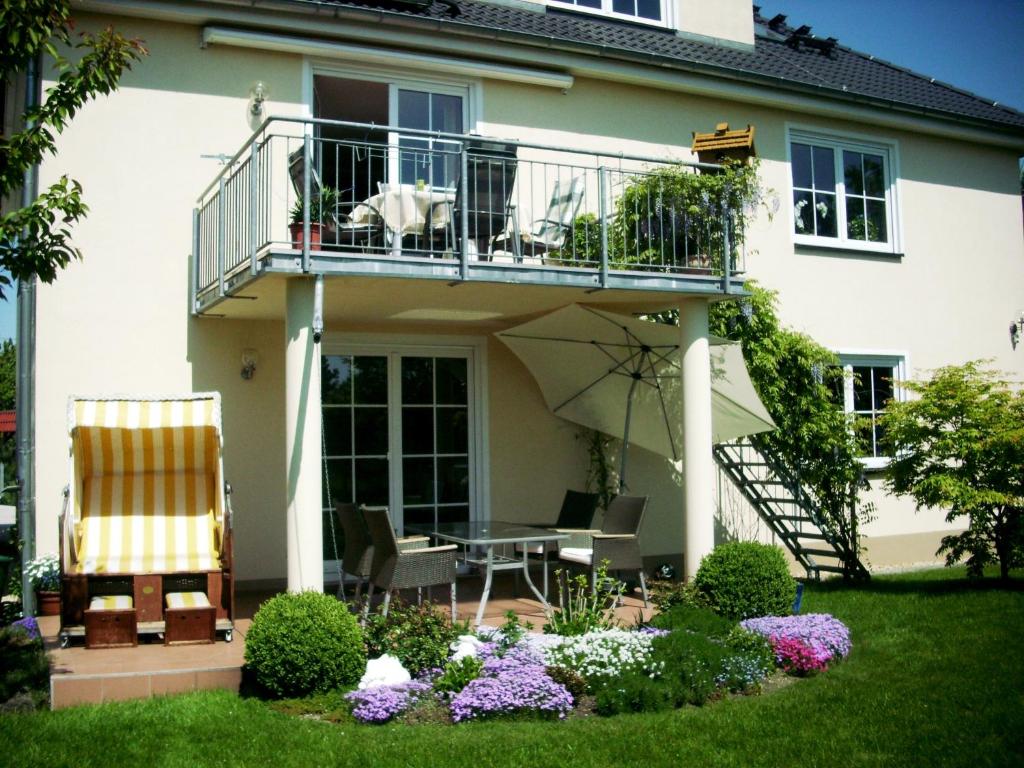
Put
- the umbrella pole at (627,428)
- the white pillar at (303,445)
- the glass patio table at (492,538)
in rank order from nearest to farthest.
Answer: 1. the white pillar at (303,445)
2. the glass patio table at (492,538)
3. the umbrella pole at (627,428)

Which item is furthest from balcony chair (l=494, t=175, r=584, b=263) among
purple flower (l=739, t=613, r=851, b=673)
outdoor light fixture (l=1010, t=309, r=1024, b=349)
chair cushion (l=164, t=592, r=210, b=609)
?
outdoor light fixture (l=1010, t=309, r=1024, b=349)

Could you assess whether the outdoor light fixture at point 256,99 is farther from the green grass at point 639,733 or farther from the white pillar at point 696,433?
the green grass at point 639,733

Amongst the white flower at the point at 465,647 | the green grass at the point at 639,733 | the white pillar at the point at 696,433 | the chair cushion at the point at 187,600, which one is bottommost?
the green grass at the point at 639,733

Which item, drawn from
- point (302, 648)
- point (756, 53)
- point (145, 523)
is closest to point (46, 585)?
point (145, 523)

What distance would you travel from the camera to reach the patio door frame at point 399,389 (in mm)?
10703

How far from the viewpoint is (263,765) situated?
5.33 m

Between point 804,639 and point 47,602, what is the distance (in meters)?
6.35

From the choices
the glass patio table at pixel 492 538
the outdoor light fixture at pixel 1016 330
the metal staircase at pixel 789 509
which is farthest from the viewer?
the outdoor light fixture at pixel 1016 330

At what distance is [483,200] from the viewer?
8578 mm

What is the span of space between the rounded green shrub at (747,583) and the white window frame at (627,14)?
766cm

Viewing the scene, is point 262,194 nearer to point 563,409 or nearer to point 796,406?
point 563,409

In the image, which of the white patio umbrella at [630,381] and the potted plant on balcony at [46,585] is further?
the white patio umbrella at [630,381]

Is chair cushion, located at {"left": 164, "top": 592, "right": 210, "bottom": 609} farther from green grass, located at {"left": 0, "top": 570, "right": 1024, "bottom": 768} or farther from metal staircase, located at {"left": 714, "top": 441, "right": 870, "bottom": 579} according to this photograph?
metal staircase, located at {"left": 714, "top": 441, "right": 870, "bottom": 579}

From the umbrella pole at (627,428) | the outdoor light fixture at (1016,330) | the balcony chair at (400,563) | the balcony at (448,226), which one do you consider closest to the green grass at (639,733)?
the balcony chair at (400,563)
